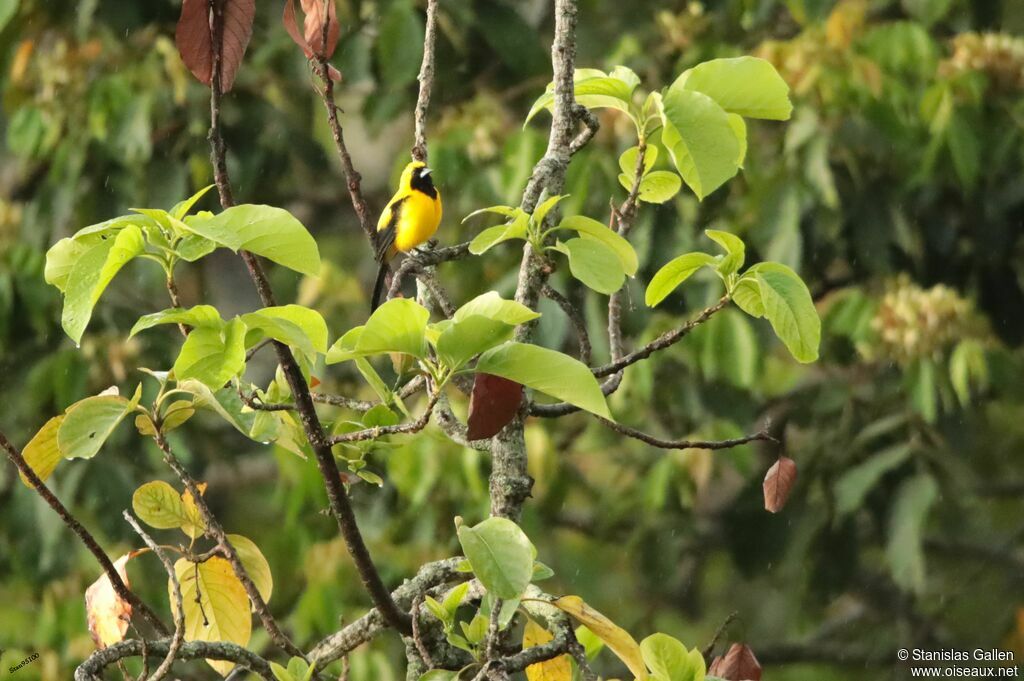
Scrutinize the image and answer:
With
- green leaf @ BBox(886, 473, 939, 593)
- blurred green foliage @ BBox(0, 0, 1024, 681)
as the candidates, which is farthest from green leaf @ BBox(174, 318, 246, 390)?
green leaf @ BBox(886, 473, 939, 593)

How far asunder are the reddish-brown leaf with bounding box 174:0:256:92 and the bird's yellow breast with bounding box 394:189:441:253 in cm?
147

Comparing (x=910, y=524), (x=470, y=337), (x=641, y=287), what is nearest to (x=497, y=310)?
(x=470, y=337)

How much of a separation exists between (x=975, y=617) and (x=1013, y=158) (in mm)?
1959

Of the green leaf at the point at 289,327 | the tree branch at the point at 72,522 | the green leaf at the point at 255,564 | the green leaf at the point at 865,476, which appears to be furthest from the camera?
the green leaf at the point at 865,476

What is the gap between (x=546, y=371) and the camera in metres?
0.98

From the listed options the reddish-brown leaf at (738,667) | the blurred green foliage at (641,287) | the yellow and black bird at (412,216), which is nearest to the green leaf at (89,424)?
the reddish-brown leaf at (738,667)

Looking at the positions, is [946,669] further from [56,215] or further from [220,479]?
[56,215]

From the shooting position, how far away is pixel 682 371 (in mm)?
4594

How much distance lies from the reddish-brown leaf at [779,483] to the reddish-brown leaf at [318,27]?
0.56 meters

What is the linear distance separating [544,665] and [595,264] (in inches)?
16.3

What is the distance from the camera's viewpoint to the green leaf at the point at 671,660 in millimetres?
1101

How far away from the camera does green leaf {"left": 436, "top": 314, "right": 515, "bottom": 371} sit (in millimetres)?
949

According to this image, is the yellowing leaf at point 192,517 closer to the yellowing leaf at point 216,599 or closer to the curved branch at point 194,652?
the yellowing leaf at point 216,599

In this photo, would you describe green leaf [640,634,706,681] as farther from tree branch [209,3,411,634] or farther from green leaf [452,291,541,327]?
green leaf [452,291,541,327]
